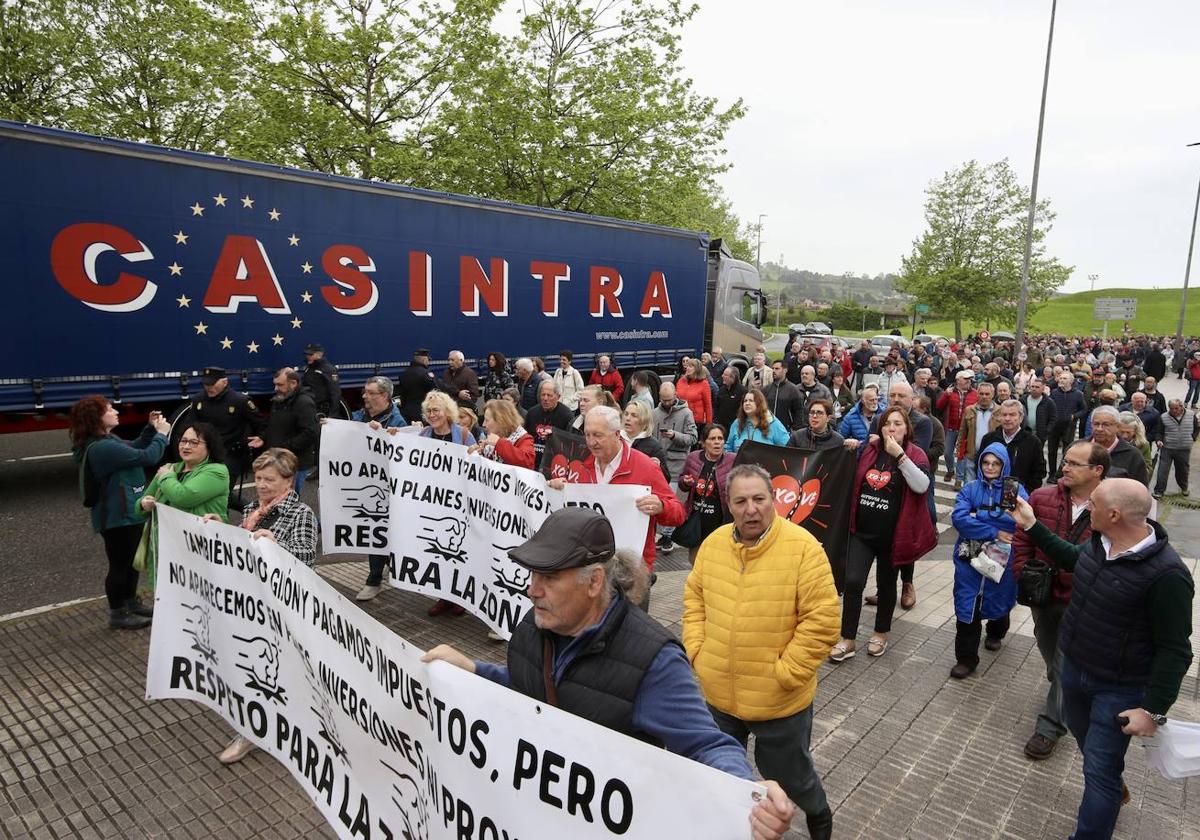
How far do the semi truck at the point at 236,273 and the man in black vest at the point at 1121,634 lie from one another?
1042 centimetres

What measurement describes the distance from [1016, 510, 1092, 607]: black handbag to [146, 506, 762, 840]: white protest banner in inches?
128

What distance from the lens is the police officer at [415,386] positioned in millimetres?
11859

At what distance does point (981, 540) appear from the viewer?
5176 millimetres

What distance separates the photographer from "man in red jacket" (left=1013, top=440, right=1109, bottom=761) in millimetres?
4219

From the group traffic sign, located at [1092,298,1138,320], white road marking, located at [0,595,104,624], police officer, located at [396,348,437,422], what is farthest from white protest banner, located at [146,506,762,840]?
traffic sign, located at [1092,298,1138,320]

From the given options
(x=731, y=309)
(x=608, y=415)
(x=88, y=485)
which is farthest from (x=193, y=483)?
(x=731, y=309)

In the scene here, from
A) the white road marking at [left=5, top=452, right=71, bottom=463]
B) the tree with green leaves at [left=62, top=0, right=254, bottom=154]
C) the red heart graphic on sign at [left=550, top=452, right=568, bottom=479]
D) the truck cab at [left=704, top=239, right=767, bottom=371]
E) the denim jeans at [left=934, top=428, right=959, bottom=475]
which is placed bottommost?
the white road marking at [left=5, top=452, right=71, bottom=463]

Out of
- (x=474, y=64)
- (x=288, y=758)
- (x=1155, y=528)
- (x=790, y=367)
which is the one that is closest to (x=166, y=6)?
(x=474, y=64)

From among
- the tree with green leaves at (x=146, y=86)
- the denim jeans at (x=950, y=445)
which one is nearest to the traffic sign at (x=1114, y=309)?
the denim jeans at (x=950, y=445)

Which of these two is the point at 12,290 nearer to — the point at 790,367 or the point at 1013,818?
the point at 1013,818

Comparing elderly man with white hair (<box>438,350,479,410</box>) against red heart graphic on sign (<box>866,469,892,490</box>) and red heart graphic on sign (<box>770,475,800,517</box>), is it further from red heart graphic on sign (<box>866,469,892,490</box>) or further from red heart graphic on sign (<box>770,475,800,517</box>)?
red heart graphic on sign (<box>866,469,892,490</box>)

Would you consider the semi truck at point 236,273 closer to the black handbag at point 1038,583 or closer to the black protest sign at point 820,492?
the black protest sign at point 820,492

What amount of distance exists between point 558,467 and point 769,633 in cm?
A: 264

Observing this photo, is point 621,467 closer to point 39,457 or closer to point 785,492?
point 785,492
